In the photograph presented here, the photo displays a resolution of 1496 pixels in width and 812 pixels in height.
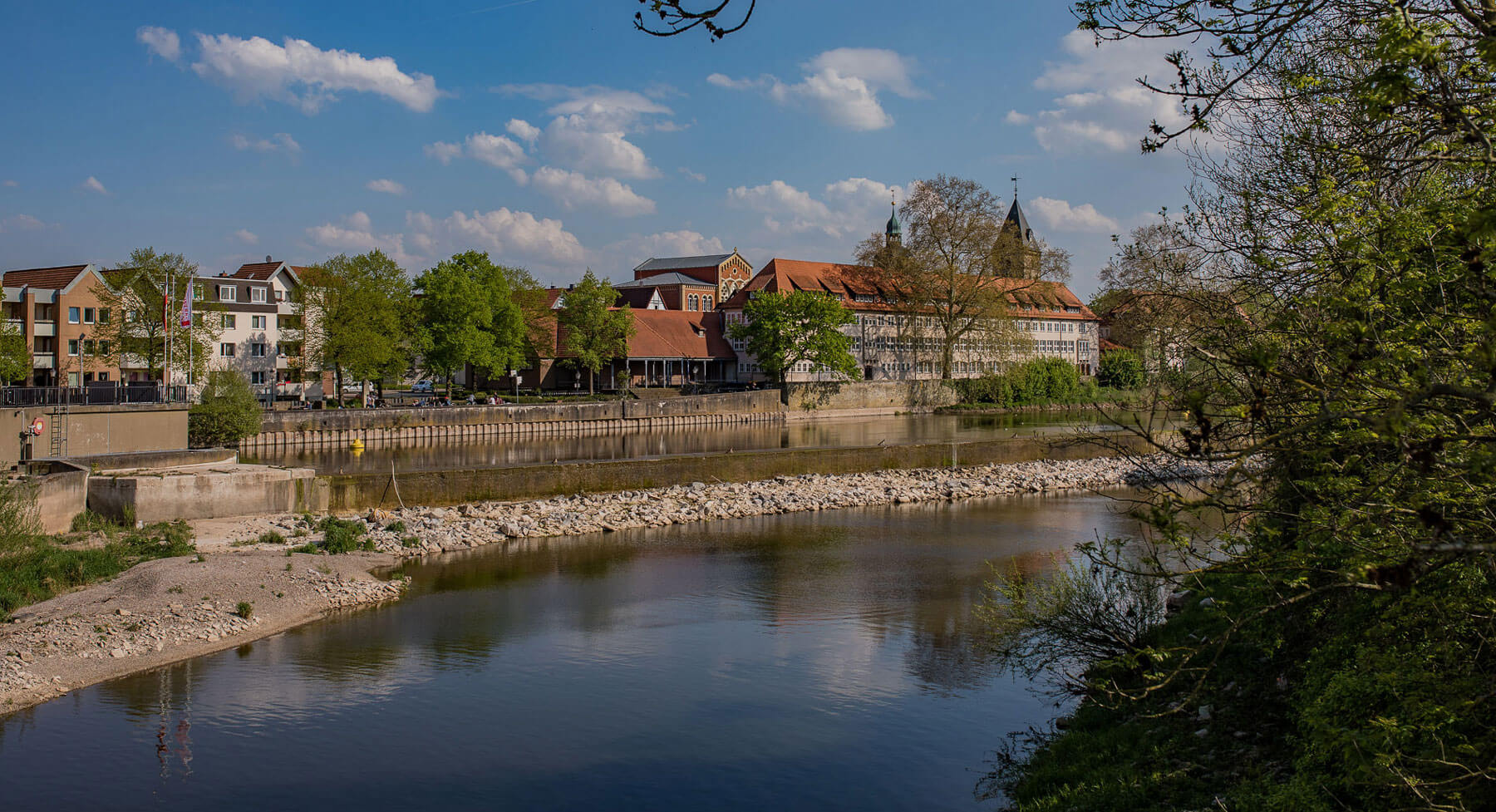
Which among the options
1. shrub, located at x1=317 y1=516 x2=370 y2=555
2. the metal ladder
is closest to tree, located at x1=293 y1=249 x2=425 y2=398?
the metal ladder

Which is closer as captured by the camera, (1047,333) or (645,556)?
(645,556)

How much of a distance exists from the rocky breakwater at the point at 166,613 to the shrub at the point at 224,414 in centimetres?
1914

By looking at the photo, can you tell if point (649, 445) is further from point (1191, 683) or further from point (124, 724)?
point (1191, 683)

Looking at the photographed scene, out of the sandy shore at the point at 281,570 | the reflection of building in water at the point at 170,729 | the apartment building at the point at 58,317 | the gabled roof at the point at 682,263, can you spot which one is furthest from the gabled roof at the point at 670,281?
the reflection of building in water at the point at 170,729

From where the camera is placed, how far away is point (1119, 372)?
2623 inches

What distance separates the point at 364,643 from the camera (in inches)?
623

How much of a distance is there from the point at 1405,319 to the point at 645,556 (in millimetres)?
17963

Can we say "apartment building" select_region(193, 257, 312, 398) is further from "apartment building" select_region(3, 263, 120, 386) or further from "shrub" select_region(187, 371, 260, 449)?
"shrub" select_region(187, 371, 260, 449)

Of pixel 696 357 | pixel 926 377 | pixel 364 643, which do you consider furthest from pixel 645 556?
pixel 926 377

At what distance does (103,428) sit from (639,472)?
1522 centimetres

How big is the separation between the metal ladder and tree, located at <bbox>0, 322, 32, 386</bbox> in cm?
1515

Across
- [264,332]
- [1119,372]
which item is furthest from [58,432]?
[1119,372]

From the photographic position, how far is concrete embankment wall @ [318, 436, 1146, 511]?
85.0 ft

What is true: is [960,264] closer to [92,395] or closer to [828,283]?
[828,283]
